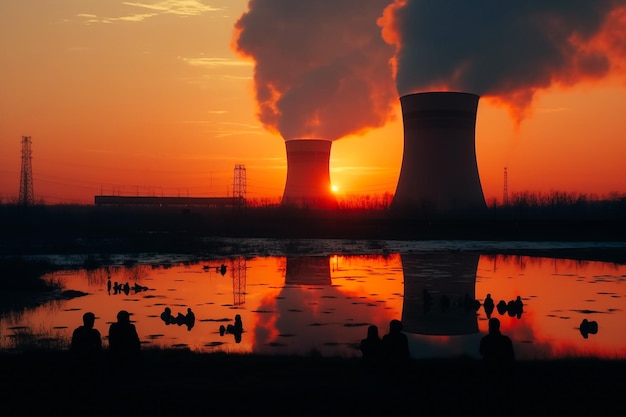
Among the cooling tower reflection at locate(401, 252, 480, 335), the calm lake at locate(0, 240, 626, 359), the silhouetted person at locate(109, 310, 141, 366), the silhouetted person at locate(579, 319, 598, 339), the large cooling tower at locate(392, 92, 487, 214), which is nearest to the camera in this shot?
the silhouetted person at locate(109, 310, 141, 366)

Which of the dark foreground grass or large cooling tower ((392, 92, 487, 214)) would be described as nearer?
the dark foreground grass

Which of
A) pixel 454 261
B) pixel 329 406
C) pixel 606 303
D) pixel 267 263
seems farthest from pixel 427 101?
pixel 329 406

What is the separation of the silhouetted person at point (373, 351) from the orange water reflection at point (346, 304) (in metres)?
2.42

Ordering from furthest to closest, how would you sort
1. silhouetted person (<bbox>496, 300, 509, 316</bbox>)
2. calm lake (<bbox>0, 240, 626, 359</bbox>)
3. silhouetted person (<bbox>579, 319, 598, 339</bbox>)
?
silhouetted person (<bbox>496, 300, 509, 316</bbox>) < silhouetted person (<bbox>579, 319, 598, 339</bbox>) < calm lake (<bbox>0, 240, 626, 359</bbox>)

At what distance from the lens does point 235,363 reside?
674 centimetres

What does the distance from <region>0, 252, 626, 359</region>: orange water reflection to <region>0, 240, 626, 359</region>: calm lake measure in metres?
0.02

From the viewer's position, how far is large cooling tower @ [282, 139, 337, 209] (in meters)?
35.2

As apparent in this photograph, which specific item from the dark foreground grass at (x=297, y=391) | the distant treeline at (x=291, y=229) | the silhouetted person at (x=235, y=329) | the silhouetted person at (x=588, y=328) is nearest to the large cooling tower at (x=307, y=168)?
the distant treeline at (x=291, y=229)

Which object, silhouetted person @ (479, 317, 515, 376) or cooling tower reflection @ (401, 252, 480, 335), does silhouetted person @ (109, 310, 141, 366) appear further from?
cooling tower reflection @ (401, 252, 480, 335)

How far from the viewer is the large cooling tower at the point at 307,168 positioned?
3516 cm

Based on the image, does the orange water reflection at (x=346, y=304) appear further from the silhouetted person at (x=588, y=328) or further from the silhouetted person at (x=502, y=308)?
the silhouetted person at (x=502, y=308)

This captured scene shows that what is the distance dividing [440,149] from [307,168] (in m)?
10.7

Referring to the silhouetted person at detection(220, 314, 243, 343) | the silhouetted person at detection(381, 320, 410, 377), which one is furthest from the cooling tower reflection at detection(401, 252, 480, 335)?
the silhouetted person at detection(381, 320, 410, 377)

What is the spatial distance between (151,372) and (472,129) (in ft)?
74.2
